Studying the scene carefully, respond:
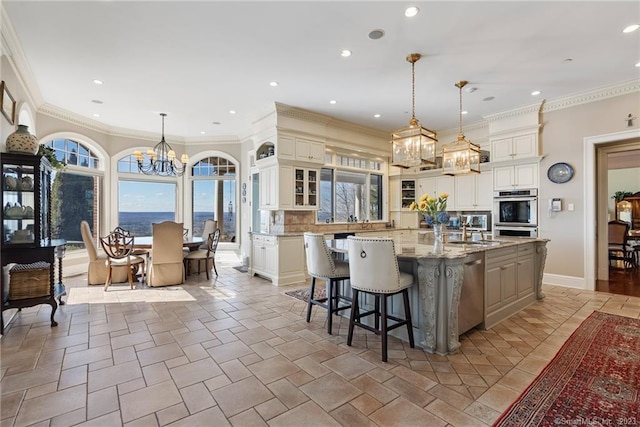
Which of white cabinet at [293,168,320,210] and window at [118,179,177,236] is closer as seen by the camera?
white cabinet at [293,168,320,210]

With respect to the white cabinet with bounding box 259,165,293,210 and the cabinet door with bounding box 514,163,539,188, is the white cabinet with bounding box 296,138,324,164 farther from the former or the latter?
the cabinet door with bounding box 514,163,539,188

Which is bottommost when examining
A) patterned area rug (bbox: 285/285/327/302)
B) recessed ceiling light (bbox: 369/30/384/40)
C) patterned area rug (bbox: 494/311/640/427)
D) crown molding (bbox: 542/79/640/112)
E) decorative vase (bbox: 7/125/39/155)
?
patterned area rug (bbox: 494/311/640/427)

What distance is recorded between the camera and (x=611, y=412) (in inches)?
74.8

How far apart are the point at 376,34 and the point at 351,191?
14.1ft

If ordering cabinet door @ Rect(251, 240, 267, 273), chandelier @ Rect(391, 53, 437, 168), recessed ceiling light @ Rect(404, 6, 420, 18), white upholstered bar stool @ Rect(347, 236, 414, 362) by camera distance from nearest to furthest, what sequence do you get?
white upholstered bar stool @ Rect(347, 236, 414, 362) → recessed ceiling light @ Rect(404, 6, 420, 18) → chandelier @ Rect(391, 53, 437, 168) → cabinet door @ Rect(251, 240, 267, 273)

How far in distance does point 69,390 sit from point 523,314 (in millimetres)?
4551

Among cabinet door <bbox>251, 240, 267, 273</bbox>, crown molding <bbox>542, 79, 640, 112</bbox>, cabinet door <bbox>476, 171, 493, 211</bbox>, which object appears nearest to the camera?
crown molding <bbox>542, 79, 640, 112</bbox>

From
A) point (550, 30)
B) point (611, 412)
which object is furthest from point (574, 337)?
point (550, 30)

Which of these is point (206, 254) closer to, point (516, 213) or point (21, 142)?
point (21, 142)

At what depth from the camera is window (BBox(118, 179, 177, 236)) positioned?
7109mm

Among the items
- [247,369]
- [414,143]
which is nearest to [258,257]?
[247,369]

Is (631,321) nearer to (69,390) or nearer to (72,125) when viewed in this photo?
(69,390)

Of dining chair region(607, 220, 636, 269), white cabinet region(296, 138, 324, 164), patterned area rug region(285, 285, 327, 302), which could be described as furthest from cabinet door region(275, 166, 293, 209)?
dining chair region(607, 220, 636, 269)

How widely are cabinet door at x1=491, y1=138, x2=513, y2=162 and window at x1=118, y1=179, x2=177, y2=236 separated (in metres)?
7.33
